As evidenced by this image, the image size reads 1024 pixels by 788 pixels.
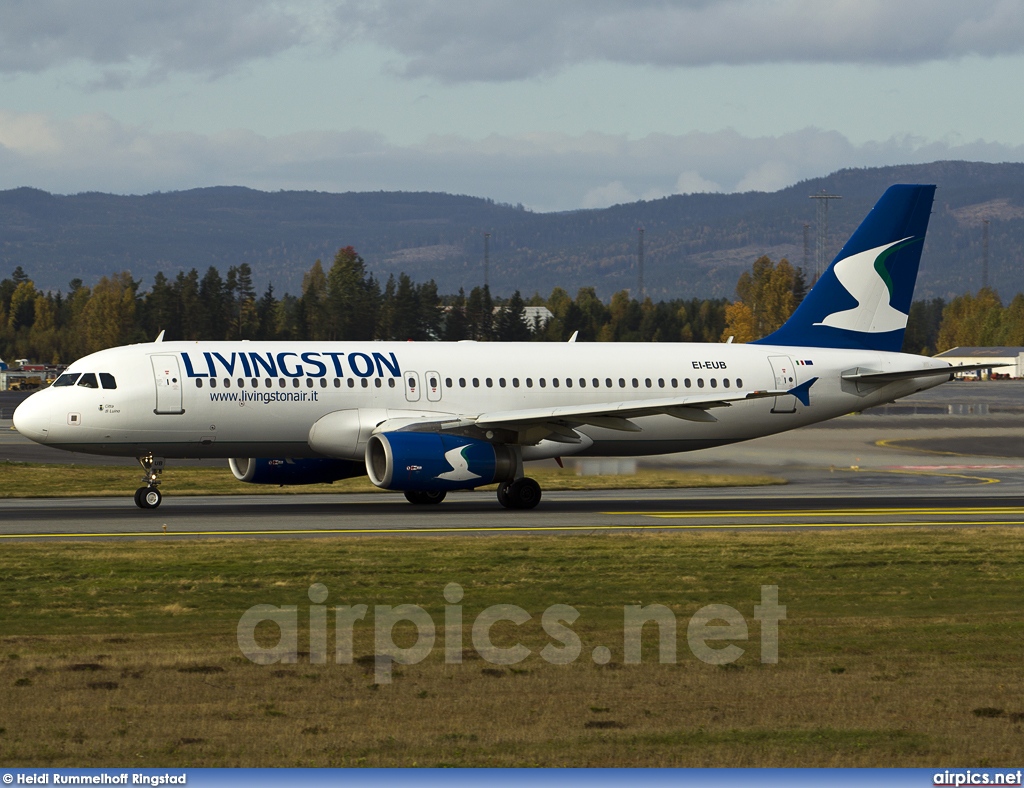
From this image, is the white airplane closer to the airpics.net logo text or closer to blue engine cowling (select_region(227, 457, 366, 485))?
blue engine cowling (select_region(227, 457, 366, 485))

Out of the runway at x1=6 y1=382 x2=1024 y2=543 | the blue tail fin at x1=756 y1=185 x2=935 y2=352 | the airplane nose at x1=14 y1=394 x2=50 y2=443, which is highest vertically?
the blue tail fin at x1=756 y1=185 x2=935 y2=352

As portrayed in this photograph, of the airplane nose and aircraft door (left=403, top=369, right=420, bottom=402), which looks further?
aircraft door (left=403, top=369, right=420, bottom=402)

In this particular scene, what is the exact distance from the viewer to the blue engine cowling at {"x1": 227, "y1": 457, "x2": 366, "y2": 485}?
37.4 m

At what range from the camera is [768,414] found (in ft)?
135

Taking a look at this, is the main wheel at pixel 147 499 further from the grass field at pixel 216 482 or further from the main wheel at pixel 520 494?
the main wheel at pixel 520 494

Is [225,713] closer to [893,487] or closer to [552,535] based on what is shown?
[552,535]

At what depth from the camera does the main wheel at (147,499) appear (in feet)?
115

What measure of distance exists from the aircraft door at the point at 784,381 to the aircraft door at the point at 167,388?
17.0m

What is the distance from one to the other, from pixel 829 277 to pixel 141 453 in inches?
839

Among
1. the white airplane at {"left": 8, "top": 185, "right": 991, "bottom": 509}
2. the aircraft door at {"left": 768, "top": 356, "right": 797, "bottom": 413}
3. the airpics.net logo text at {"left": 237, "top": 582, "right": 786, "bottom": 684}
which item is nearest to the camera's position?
the airpics.net logo text at {"left": 237, "top": 582, "right": 786, "bottom": 684}

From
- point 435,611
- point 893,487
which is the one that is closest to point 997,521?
point 893,487

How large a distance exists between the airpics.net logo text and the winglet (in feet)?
68.2

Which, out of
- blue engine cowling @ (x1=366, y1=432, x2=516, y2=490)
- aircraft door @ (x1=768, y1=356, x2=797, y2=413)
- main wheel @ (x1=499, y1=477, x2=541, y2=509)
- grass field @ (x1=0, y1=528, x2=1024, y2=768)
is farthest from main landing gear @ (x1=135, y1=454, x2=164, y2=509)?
aircraft door @ (x1=768, y1=356, x2=797, y2=413)

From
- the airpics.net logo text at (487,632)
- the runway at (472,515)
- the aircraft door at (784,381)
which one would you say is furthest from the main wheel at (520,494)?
the airpics.net logo text at (487,632)
